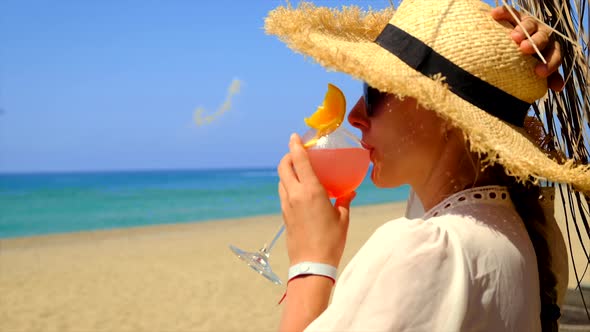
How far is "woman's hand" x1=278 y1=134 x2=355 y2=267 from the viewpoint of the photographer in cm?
149

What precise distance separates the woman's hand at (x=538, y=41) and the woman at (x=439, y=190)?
0.08 ft

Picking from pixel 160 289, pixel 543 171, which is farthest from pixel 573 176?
pixel 160 289

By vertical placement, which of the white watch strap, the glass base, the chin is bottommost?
the glass base

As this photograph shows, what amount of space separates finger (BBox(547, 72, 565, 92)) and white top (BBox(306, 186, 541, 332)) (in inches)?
18.7

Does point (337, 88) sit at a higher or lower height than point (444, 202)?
higher

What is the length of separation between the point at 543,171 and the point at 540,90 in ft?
0.96

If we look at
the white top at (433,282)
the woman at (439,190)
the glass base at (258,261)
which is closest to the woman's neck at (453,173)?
the woman at (439,190)

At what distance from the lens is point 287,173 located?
5.28 feet

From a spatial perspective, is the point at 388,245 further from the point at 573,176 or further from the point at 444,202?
the point at 573,176

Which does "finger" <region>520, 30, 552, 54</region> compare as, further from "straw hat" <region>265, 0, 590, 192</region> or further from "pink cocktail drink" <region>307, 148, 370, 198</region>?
"pink cocktail drink" <region>307, 148, 370, 198</region>

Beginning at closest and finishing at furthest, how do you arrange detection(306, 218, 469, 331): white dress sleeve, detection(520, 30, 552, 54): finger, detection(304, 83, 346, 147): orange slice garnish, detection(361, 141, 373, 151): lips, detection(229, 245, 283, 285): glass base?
detection(306, 218, 469, 331): white dress sleeve < detection(520, 30, 552, 54): finger < detection(361, 141, 373, 151): lips < detection(304, 83, 346, 147): orange slice garnish < detection(229, 245, 283, 285): glass base

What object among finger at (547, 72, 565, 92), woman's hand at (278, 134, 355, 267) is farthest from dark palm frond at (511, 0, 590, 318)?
woman's hand at (278, 134, 355, 267)

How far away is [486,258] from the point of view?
133cm

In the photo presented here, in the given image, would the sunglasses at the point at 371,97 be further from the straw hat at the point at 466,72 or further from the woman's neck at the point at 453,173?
the woman's neck at the point at 453,173
